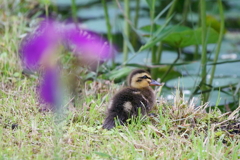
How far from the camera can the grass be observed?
247cm

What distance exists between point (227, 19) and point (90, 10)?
243 cm

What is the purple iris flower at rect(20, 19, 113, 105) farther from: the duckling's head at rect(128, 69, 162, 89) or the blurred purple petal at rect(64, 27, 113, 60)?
the duckling's head at rect(128, 69, 162, 89)

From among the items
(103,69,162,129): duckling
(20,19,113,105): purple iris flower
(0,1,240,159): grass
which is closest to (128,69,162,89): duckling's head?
(103,69,162,129): duckling

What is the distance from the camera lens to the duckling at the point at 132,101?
9.38 ft

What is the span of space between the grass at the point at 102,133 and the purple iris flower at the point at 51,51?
0.18m

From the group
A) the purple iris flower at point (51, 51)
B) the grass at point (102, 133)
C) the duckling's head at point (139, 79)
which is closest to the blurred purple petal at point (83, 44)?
the purple iris flower at point (51, 51)

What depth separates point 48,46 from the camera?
3.14 metres

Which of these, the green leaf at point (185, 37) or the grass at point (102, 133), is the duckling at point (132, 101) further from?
the green leaf at point (185, 37)

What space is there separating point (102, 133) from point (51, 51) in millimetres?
803

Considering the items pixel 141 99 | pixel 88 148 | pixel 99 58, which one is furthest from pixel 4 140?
pixel 99 58

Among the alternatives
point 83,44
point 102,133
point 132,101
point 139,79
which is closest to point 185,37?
point 83,44

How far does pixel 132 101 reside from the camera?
9.79ft

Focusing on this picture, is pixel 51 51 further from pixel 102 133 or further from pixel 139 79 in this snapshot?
pixel 102 133

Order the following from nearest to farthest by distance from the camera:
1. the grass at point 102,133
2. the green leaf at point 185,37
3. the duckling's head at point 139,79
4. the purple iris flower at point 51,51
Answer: the grass at point 102,133, the purple iris flower at point 51,51, the duckling's head at point 139,79, the green leaf at point 185,37
